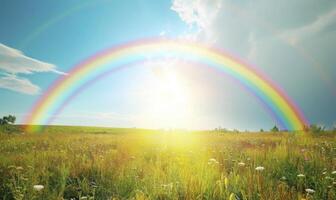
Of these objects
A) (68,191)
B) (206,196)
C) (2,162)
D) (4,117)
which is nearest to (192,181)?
(206,196)

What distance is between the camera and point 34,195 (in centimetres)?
363

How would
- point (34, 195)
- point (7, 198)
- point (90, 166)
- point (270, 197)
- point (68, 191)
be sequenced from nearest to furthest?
point (270, 197), point (34, 195), point (7, 198), point (68, 191), point (90, 166)

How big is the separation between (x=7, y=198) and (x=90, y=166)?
159 cm

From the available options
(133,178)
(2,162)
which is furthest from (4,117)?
(133,178)

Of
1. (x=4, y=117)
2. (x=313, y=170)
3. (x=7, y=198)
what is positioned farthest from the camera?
(x=4, y=117)

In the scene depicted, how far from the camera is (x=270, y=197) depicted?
296 centimetres

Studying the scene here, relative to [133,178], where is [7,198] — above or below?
below

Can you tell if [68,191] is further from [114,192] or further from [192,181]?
[192,181]

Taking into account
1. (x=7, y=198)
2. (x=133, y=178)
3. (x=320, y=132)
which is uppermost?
Result: (x=320, y=132)

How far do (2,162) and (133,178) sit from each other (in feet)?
11.8

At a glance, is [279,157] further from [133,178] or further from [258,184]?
[133,178]

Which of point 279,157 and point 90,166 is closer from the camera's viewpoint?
point 90,166

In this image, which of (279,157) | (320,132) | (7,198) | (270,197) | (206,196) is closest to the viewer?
(270,197)

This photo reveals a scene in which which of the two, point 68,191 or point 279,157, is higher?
point 279,157
